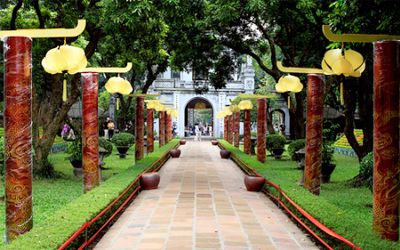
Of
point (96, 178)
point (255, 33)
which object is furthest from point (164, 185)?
point (255, 33)

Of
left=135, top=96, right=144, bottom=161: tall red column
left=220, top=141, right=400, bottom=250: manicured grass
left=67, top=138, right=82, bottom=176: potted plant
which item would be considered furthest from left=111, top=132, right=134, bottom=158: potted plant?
left=220, top=141, right=400, bottom=250: manicured grass

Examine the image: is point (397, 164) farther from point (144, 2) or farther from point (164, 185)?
point (164, 185)

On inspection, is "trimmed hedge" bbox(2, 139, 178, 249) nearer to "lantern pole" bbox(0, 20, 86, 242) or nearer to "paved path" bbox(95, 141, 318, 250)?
"lantern pole" bbox(0, 20, 86, 242)

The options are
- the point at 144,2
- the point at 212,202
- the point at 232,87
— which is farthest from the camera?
the point at 232,87

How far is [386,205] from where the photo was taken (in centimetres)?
556

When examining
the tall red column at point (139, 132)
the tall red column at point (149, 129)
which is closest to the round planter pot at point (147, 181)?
the tall red column at point (139, 132)

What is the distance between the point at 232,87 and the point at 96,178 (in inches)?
1271

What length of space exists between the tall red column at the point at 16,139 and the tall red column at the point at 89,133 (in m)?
3.68

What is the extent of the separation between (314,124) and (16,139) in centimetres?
530

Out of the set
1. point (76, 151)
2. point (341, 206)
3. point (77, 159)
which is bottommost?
point (341, 206)

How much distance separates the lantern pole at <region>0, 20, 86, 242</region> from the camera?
5.71 m

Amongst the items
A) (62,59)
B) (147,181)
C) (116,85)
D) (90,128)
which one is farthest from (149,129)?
(62,59)

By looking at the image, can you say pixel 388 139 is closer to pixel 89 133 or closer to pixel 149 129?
pixel 89 133

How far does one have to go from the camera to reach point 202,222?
24.3 feet
